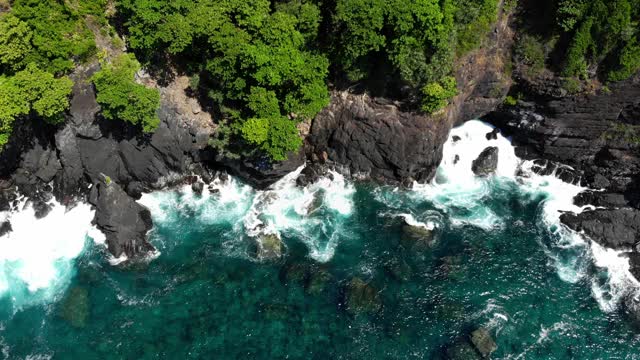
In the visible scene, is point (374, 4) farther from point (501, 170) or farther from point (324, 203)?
point (501, 170)

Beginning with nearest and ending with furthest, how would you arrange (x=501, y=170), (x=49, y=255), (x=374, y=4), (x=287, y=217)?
1. (x=374, y=4)
2. (x=49, y=255)
3. (x=287, y=217)
4. (x=501, y=170)

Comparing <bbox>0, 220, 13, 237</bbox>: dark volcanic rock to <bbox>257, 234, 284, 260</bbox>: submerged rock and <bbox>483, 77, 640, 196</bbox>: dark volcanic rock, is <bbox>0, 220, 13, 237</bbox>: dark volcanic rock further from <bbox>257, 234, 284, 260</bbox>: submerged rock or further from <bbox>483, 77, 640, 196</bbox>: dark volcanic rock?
<bbox>483, 77, 640, 196</bbox>: dark volcanic rock

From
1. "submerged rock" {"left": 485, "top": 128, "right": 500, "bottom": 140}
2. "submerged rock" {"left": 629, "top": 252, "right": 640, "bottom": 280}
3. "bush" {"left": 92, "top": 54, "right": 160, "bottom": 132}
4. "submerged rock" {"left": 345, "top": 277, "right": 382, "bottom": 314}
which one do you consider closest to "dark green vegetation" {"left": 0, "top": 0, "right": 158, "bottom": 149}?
"bush" {"left": 92, "top": 54, "right": 160, "bottom": 132}

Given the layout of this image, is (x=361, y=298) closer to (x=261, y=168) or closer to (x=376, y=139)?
(x=261, y=168)

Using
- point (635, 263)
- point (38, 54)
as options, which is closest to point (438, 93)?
point (635, 263)

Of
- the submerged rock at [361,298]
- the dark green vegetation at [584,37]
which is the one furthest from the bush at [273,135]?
the dark green vegetation at [584,37]

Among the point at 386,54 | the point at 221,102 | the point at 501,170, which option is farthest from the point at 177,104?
the point at 501,170
